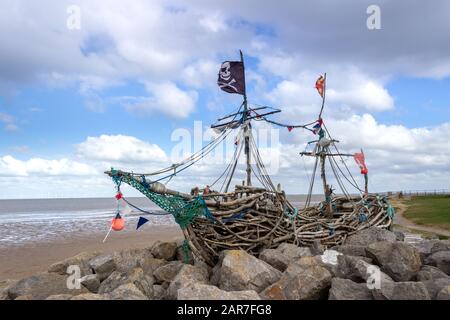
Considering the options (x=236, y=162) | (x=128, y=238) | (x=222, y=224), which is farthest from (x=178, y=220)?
(x=128, y=238)

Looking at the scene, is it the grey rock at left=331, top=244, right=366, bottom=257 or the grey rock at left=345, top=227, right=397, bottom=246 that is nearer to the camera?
the grey rock at left=331, top=244, right=366, bottom=257

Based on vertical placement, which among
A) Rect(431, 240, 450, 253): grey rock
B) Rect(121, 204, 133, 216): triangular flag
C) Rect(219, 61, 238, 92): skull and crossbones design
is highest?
Rect(219, 61, 238, 92): skull and crossbones design

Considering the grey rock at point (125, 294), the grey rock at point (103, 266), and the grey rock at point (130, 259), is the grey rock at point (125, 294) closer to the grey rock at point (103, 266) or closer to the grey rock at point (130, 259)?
the grey rock at point (130, 259)

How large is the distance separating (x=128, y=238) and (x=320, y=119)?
667 inches

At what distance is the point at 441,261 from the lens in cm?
1120

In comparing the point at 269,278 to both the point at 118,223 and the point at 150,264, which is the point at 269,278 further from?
the point at 118,223

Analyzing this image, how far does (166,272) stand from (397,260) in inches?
243

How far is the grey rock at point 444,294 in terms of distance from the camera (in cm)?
774

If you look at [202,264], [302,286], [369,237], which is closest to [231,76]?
[202,264]

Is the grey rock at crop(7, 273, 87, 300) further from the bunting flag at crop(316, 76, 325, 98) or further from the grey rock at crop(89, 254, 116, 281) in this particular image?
the bunting flag at crop(316, 76, 325, 98)

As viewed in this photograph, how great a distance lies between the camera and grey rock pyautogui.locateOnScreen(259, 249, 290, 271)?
1119cm

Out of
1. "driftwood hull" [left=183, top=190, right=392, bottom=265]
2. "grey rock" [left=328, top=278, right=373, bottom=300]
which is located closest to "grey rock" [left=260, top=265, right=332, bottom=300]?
"grey rock" [left=328, top=278, right=373, bottom=300]

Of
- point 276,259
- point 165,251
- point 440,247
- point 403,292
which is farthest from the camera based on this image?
point 165,251

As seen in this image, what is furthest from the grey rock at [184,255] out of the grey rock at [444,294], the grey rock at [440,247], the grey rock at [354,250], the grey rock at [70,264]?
the grey rock at [440,247]
